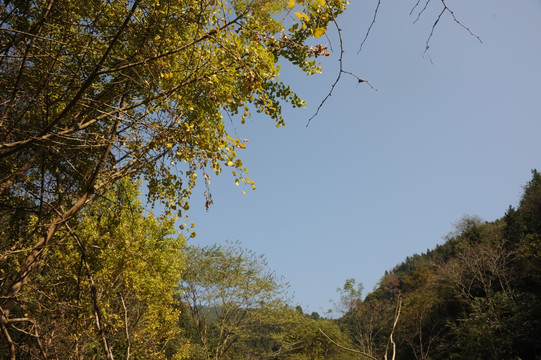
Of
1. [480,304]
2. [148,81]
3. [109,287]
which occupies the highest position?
[148,81]

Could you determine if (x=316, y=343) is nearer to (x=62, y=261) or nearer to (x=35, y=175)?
(x=62, y=261)

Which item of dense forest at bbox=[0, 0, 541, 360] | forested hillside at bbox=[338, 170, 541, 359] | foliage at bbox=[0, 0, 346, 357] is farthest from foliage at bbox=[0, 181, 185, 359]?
forested hillside at bbox=[338, 170, 541, 359]

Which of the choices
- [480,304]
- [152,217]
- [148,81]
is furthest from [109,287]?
[480,304]

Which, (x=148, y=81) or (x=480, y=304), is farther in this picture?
(x=480, y=304)

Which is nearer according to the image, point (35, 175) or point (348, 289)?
point (35, 175)

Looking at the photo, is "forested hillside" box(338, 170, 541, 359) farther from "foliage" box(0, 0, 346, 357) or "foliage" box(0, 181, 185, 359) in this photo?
"foliage" box(0, 0, 346, 357)

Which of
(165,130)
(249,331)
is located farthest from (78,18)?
(249,331)

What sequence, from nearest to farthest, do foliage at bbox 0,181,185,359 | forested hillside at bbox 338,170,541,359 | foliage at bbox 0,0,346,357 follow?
foliage at bbox 0,0,346,357 → foliage at bbox 0,181,185,359 → forested hillside at bbox 338,170,541,359

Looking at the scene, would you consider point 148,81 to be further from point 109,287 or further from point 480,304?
point 480,304

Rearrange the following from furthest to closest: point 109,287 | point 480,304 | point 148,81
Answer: point 480,304, point 109,287, point 148,81

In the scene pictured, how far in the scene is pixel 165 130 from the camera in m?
2.13

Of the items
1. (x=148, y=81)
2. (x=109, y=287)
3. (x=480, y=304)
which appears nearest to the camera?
(x=148, y=81)

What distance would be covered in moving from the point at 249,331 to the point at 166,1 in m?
18.3

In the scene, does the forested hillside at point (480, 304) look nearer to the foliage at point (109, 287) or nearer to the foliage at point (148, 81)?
the foliage at point (109, 287)
